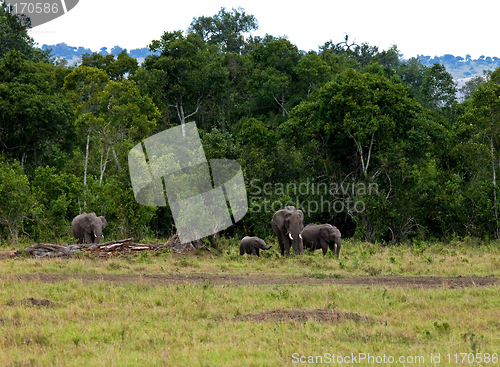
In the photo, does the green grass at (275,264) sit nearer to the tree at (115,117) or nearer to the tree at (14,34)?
the tree at (115,117)

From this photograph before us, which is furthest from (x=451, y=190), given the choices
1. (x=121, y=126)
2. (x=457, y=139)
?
(x=121, y=126)

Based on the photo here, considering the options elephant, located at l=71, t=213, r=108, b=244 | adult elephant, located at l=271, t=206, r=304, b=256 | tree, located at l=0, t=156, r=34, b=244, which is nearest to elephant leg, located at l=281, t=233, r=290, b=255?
adult elephant, located at l=271, t=206, r=304, b=256

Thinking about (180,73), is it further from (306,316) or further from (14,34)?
(306,316)

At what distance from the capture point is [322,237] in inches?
991

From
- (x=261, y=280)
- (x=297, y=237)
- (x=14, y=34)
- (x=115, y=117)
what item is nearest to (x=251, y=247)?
(x=297, y=237)

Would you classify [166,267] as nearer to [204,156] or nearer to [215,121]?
[204,156]

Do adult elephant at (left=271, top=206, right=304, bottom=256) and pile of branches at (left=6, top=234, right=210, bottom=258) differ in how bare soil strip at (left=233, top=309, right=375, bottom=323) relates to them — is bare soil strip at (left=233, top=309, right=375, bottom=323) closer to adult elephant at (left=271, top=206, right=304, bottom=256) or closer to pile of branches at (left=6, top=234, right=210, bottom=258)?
pile of branches at (left=6, top=234, right=210, bottom=258)

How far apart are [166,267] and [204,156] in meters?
12.4

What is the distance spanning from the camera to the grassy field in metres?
9.55

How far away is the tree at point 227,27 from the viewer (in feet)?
230

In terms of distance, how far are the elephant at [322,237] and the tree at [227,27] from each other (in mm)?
46628

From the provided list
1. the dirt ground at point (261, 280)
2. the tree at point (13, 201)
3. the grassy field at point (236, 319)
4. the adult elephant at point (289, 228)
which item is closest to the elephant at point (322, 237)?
the adult elephant at point (289, 228)

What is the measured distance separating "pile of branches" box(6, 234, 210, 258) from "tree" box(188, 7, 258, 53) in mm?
48238

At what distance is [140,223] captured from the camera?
3078 cm
